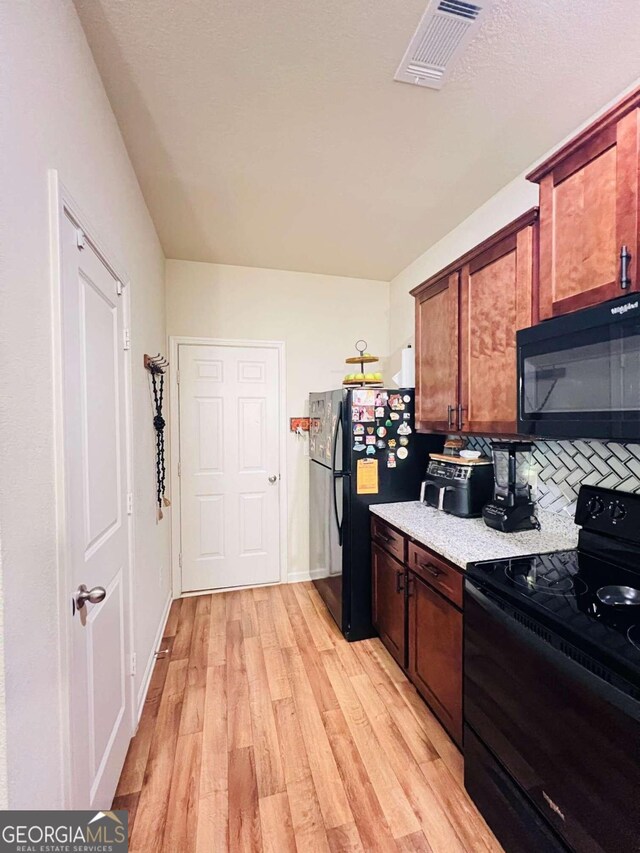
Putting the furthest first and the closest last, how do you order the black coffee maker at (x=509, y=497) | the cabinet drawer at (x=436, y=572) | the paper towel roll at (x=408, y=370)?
the paper towel roll at (x=408, y=370), the black coffee maker at (x=509, y=497), the cabinet drawer at (x=436, y=572)

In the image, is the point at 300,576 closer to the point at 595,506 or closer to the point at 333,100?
the point at 595,506

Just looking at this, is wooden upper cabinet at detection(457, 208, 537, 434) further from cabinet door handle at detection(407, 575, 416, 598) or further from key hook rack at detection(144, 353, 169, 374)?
key hook rack at detection(144, 353, 169, 374)

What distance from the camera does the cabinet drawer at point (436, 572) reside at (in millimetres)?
1525

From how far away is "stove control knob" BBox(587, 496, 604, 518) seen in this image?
4.87ft

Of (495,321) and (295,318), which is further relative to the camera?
(295,318)

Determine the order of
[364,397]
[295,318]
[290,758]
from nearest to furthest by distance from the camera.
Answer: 1. [290,758]
2. [364,397]
3. [295,318]

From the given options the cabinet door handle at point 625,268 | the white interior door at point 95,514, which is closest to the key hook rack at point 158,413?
the white interior door at point 95,514

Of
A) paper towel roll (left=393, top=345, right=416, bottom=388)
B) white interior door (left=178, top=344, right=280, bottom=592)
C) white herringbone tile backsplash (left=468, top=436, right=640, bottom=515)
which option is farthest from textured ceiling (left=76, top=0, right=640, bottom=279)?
white herringbone tile backsplash (left=468, top=436, right=640, bottom=515)

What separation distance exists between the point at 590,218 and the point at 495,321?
1.86 feet

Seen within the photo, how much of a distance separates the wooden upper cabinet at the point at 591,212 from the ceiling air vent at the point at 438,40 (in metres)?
0.52

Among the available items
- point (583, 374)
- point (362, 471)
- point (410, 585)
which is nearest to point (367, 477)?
point (362, 471)

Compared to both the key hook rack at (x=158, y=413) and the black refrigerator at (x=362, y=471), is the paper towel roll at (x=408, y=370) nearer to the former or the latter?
the black refrigerator at (x=362, y=471)

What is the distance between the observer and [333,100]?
1.52 meters

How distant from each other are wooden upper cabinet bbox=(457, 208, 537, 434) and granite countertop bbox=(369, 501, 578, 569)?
51cm
